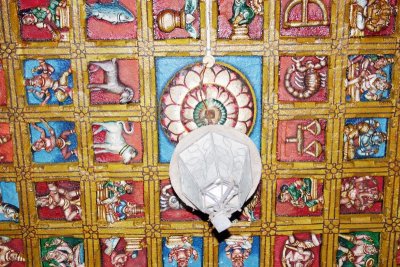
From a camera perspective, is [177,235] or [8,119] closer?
[8,119]

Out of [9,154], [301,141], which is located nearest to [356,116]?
[301,141]

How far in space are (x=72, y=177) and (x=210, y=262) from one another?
210cm

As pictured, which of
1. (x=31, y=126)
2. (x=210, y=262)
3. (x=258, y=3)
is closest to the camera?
(x=258, y=3)

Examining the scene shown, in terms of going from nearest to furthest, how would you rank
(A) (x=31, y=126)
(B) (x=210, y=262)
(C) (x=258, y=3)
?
(C) (x=258, y=3)
(A) (x=31, y=126)
(B) (x=210, y=262)

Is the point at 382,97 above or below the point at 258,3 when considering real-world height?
below

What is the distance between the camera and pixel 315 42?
5.21 m

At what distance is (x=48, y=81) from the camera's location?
531 centimetres

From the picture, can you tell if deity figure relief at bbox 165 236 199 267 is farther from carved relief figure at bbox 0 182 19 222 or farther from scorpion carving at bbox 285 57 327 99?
scorpion carving at bbox 285 57 327 99

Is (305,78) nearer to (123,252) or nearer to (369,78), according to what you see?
(369,78)

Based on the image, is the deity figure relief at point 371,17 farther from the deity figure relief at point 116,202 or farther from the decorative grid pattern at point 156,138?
the deity figure relief at point 116,202

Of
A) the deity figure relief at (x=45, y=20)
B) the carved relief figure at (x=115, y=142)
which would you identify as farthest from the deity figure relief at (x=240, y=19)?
the deity figure relief at (x=45, y=20)

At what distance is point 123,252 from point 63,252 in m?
0.78

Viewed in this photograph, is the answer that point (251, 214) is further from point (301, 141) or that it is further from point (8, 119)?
point (8, 119)

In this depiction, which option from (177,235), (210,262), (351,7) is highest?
(351,7)
